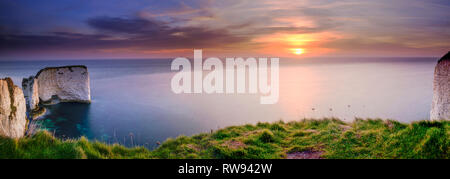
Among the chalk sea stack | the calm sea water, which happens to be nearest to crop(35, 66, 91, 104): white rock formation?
the chalk sea stack

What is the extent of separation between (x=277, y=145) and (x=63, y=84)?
3339 cm

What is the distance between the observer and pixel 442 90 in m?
8.16

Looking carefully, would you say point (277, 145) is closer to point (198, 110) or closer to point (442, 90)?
point (442, 90)

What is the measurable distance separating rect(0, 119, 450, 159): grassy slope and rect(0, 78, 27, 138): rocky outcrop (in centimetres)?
154

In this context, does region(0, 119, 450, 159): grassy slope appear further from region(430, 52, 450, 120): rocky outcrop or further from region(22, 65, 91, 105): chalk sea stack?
region(22, 65, 91, 105): chalk sea stack

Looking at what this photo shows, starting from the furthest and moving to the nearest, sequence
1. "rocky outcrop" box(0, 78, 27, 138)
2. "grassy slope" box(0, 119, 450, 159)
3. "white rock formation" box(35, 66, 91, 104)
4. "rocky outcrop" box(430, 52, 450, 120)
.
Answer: "white rock formation" box(35, 66, 91, 104), "rocky outcrop" box(430, 52, 450, 120), "rocky outcrop" box(0, 78, 27, 138), "grassy slope" box(0, 119, 450, 159)

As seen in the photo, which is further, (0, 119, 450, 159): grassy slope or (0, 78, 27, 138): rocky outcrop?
(0, 78, 27, 138): rocky outcrop

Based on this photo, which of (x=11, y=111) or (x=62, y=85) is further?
(x=62, y=85)

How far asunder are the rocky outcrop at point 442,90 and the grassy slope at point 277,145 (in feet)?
7.81

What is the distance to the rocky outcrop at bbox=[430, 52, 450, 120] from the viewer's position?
7952mm

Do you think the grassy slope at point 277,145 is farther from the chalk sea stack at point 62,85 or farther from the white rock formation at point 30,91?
the chalk sea stack at point 62,85

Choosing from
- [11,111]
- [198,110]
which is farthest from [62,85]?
[11,111]
